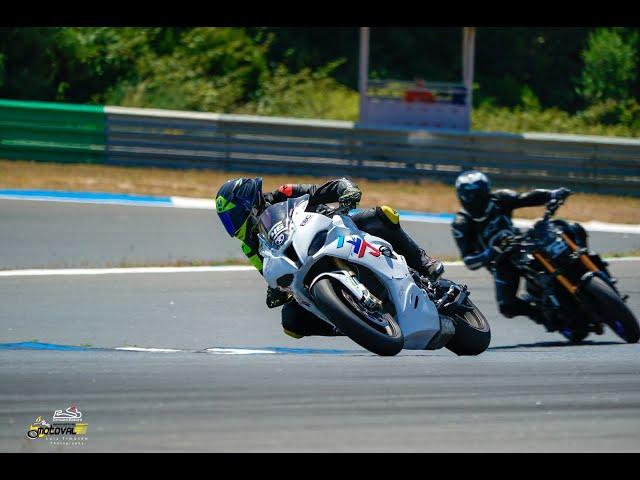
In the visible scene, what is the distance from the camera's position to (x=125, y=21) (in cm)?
966

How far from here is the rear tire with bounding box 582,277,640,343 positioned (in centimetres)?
748

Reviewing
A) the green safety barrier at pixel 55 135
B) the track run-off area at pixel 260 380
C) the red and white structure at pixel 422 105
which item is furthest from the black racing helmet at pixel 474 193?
the green safety barrier at pixel 55 135

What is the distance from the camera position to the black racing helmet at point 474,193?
322 inches

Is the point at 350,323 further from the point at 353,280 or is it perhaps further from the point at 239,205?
the point at 239,205

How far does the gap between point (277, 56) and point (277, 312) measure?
1719 centimetres

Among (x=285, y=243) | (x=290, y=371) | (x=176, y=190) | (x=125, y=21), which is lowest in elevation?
(x=176, y=190)

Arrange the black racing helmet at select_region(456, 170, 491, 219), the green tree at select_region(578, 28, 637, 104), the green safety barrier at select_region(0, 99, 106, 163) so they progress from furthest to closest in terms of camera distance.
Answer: the green tree at select_region(578, 28, 637, 104), the green safety barrier at select_region(0, 99, 106, 163), the black racing helmet at select_region(456, 170, 491, 219)

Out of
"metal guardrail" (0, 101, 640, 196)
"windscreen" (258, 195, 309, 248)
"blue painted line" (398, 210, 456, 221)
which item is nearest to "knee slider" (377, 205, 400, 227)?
"windscreen" (258, 195, 309, 248)

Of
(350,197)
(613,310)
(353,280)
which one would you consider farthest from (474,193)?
(353,280)

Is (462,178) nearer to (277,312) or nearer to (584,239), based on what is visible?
(584,239)

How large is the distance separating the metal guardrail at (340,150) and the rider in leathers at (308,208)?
31.1 feet

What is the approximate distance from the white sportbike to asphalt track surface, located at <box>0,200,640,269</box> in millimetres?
4924

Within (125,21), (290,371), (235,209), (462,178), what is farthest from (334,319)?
(125,21)

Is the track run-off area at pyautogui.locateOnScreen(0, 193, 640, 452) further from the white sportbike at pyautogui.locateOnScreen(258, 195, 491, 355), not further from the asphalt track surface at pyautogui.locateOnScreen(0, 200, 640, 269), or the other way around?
the asphalt track surface at pyautogui.locateOnScreen(0, 200, 640, 269)
